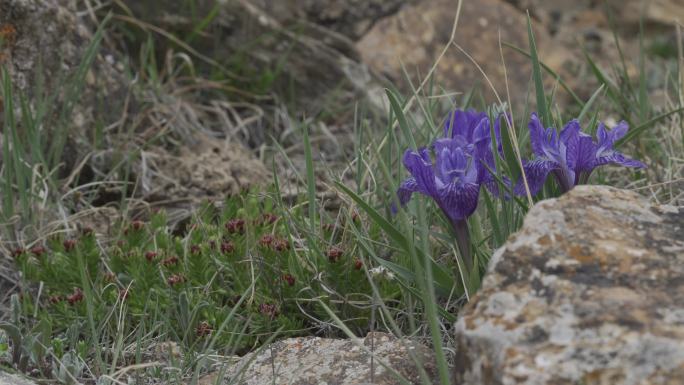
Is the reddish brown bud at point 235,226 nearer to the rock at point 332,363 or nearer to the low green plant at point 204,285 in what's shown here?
Answer: the low green plant at point 204,285

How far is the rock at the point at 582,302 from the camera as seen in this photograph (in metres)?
1.52

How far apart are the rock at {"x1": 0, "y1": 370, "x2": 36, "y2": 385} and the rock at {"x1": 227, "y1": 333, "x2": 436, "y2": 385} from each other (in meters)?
0.48

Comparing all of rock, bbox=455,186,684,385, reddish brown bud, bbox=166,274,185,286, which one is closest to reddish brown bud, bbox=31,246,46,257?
reddish brown bud, bbox=166,274,185,286

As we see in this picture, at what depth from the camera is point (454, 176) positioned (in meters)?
2.07

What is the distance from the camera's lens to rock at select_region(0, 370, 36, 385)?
2101mm

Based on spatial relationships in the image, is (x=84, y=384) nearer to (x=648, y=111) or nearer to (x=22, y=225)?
(x=22, y=225)

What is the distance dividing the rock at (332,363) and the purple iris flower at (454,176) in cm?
27

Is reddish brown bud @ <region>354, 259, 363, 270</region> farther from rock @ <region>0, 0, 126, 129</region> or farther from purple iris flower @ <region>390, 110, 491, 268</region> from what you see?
rock @ <region>0, 0, 126, 129</region>

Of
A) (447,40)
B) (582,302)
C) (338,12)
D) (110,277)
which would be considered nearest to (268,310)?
(110,277)

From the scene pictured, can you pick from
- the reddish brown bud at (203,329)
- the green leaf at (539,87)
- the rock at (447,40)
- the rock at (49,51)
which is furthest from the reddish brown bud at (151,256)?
the rock at (447,40)

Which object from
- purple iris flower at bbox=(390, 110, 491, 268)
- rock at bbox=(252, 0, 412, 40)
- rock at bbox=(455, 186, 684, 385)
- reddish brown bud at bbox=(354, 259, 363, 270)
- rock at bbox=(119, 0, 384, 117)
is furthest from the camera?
rock at bbox=(252, 0, 412, 40)

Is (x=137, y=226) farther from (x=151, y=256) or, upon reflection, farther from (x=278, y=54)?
(x=278, y=54)

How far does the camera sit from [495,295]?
1.68 meters

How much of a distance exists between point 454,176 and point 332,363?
1.78 ft
